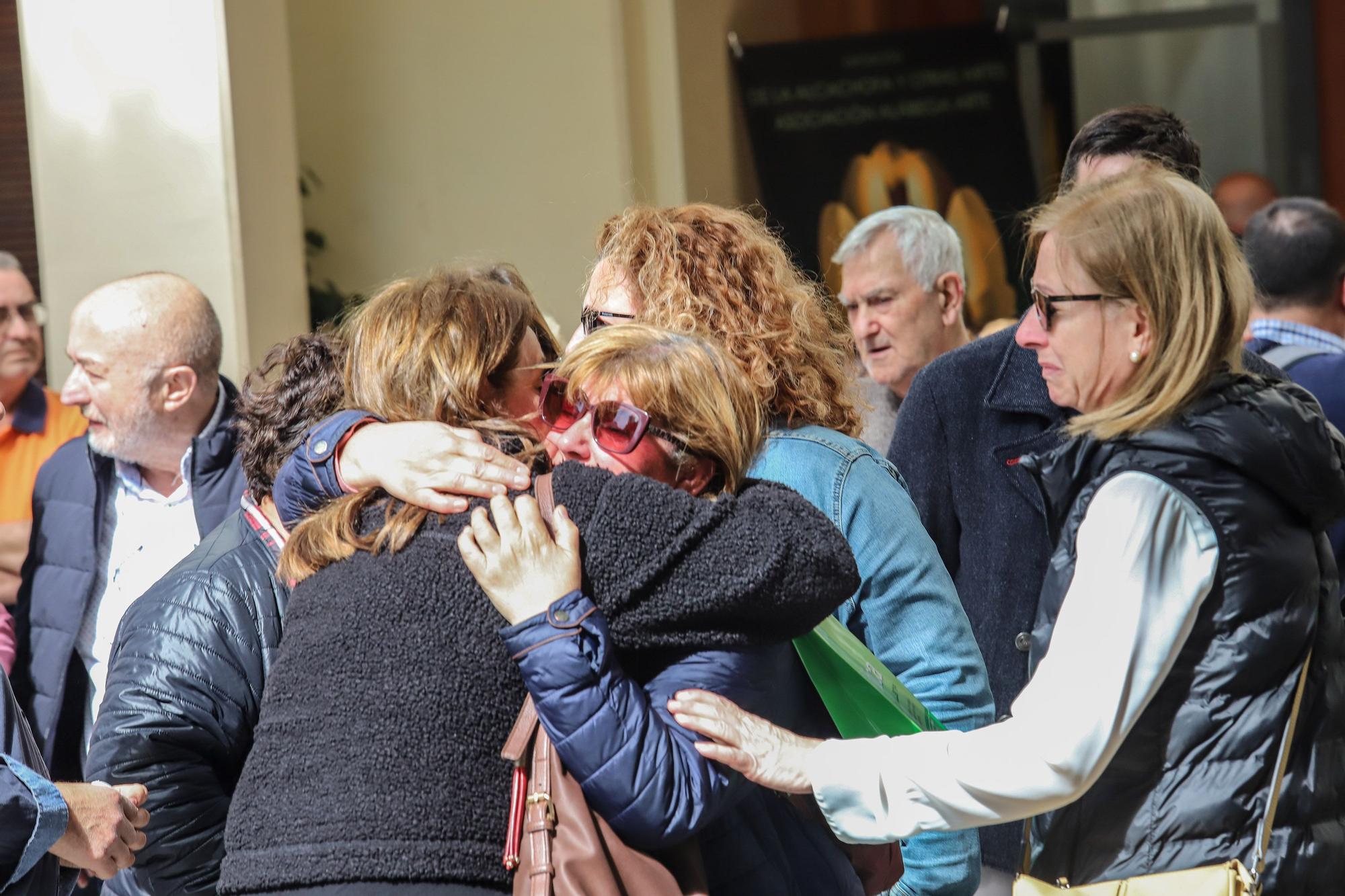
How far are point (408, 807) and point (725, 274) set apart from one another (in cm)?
110

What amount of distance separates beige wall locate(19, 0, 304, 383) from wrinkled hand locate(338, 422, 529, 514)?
11.4 feet

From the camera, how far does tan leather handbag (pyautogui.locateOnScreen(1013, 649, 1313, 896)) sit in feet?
5.63

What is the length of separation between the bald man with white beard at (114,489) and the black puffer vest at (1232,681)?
2.45 metres

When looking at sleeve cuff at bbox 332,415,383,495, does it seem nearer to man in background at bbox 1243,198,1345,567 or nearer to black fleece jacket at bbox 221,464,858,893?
black fleece jacket at bbox 221,464,858,893

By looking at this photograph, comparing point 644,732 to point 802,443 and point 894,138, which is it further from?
point 894,138

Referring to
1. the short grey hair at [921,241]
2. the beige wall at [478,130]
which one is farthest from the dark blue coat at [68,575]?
the beige wall at [478,130]

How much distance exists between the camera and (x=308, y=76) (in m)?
6.90

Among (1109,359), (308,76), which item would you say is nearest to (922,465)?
(1109,359)

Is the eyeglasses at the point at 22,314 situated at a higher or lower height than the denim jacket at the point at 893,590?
higher

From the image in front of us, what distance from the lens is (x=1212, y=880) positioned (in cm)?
172

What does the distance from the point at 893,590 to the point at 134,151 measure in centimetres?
396

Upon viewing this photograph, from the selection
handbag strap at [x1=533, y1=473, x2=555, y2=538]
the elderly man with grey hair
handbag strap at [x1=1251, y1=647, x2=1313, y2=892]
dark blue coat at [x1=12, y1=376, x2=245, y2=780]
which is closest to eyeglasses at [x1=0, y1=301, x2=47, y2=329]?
dark blue coat at [x1=12, y1=376, x2=245, y2=780]

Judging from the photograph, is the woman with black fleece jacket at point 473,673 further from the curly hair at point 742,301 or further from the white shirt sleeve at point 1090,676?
the curly hair at point 742,301

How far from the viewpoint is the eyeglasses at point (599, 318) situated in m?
2.39
